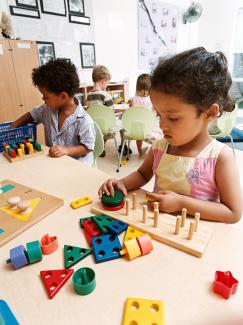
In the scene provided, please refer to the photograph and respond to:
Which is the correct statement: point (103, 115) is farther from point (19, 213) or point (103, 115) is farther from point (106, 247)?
point (106, 247)

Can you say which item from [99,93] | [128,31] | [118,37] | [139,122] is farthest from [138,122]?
[128,31]

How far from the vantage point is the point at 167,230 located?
52 cm

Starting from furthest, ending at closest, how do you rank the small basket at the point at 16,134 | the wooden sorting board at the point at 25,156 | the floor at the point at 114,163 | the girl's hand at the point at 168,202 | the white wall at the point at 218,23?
the white wall at the point at 218,23
the floor at the point at 114,163
the small basket at the point at 16,134
the wooden sorting board at the point at 25,156
the girl's hand at the point at 168,202

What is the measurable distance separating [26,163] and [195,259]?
0.78 meters

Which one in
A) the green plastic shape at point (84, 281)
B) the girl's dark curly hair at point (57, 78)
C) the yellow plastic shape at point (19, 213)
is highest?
the girl's dark curly hair at point (57, 78)

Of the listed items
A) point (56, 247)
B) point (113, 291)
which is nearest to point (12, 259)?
point (56, 247)

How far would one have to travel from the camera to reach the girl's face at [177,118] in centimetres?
61

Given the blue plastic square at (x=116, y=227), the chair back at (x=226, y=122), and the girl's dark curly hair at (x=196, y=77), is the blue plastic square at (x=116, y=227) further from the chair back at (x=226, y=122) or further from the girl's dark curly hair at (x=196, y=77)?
the chair back at (x=226, y=122)

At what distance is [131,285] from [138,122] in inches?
79.3

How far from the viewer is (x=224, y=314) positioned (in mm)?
351

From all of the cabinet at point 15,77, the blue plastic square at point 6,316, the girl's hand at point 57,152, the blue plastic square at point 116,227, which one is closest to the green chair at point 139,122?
the cabinet at point 15,77

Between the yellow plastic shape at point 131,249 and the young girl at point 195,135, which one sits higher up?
the young girl at point 195,135

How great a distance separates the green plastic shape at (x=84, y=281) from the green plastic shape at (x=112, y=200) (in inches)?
7.9

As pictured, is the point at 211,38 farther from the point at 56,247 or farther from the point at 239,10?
the point at 56,247
